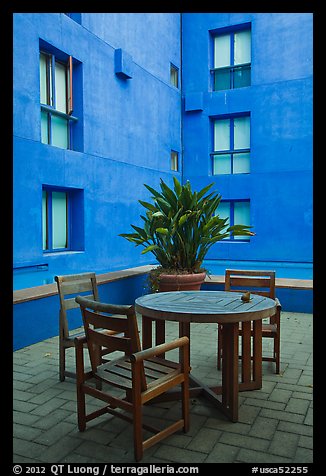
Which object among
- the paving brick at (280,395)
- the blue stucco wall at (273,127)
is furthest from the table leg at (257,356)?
the blue stucco wall at (273,127)

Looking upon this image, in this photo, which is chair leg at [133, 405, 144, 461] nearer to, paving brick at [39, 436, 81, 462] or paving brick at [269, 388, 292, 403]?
paving brick at [39, 436, 81, 462]

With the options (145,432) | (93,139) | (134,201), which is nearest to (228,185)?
(134,201)

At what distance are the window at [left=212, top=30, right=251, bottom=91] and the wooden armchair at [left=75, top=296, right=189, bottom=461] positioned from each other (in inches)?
438

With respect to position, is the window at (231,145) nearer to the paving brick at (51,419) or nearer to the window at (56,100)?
the window at (56,100)

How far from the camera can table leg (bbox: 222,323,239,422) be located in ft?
8.59

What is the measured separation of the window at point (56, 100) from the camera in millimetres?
7727

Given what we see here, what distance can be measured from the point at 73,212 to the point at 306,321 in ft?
17.0

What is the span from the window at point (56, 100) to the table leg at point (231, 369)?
617 cm

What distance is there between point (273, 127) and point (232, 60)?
2.49 m

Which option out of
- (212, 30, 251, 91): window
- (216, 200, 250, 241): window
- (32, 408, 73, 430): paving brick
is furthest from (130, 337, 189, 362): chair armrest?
(212, 30, 251, 91): window

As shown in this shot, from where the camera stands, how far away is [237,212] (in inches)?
480

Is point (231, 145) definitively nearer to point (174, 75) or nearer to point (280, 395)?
point (174, 75)
